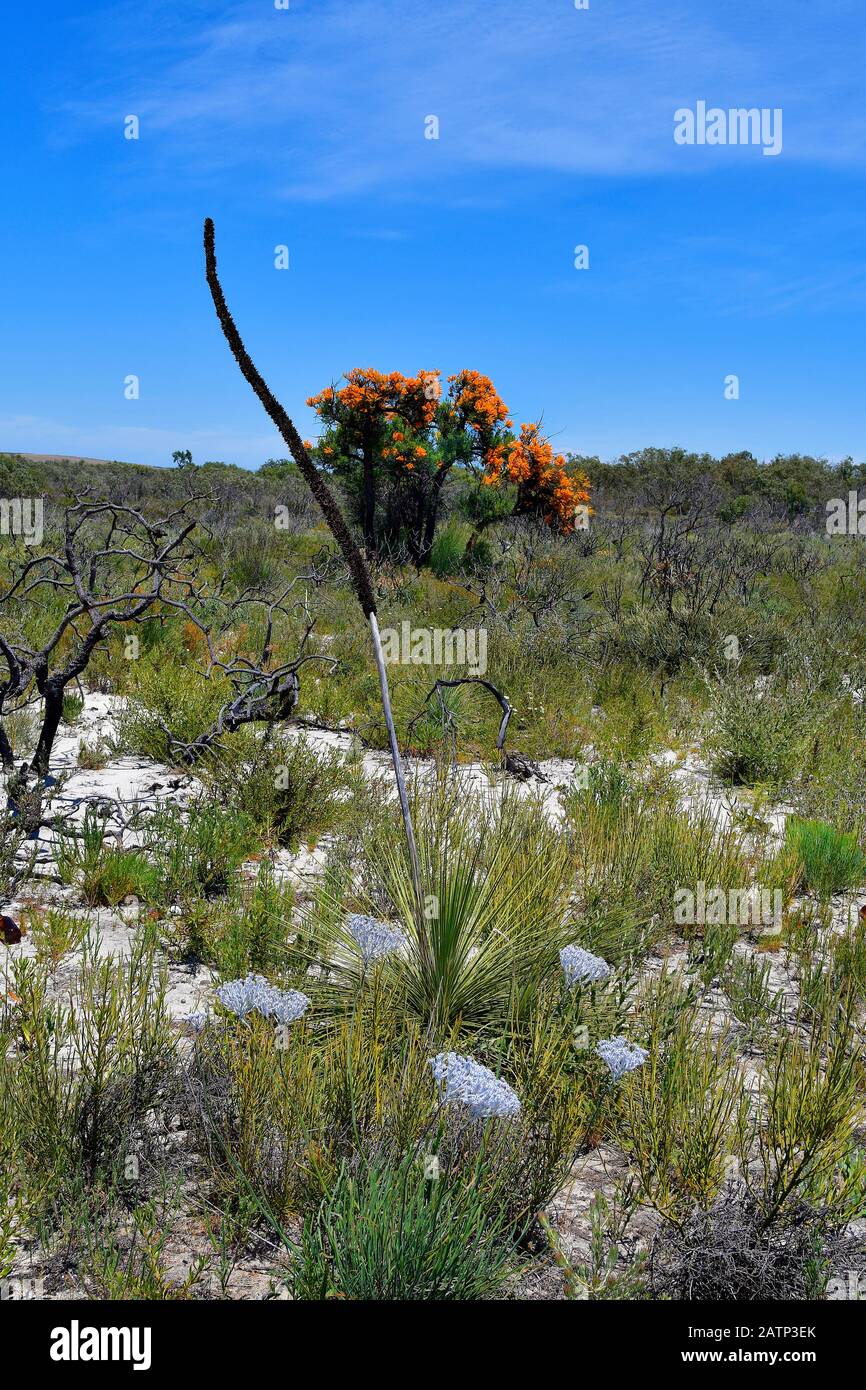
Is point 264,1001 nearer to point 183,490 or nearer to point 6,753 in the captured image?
point 6,753

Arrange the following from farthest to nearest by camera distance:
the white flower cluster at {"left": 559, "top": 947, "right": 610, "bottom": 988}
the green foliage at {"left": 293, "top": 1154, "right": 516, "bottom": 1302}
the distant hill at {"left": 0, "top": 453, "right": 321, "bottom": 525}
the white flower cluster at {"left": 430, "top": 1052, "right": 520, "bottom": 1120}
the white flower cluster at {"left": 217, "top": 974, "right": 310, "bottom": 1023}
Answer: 1. the distant hill at {"left": 0, "top": 453, "right": 321, "bottom": 525}
2. the white flower cluster at {"left": 559, "top": 947, "right": 610, "bottom": 988}
3. the white flower cluster at {"left": 217, "top": 974, "right": 310, "bottom": 1023}
4. the white flower cluster at {"left": 430, "top": 1052, "right": 520, "bottom": 1120}
5. the green foliage at {"left": 293, "top": 1154, "right": 516, "bottom": 1302}

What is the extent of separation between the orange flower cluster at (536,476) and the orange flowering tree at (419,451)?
0.06 feet

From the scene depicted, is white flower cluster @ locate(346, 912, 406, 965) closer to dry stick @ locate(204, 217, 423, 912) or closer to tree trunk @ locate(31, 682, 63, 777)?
dry stick @ locate(204, 217, 423, 912)

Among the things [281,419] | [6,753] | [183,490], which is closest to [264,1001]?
[281,419]

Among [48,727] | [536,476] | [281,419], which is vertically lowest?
[48,727]

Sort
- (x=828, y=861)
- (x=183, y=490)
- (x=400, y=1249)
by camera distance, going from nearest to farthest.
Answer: (x=400, y=1249)
(x=828, y=861)
(x=183, y=490)

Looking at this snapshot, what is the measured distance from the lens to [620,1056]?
2428 millimetres

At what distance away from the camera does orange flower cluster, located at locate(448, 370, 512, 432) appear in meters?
17.1

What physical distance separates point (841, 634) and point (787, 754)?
14.8 feet

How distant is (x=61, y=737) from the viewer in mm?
6961

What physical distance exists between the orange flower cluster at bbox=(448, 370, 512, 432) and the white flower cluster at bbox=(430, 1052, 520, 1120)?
1609cm

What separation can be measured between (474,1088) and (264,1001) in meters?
0.76

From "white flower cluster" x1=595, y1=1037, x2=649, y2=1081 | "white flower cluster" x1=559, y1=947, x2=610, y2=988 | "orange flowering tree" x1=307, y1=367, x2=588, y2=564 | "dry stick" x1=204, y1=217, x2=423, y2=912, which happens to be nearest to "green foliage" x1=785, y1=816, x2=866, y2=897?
"white flower cluster" x1=559, y1=947, x2=610, y2=988
